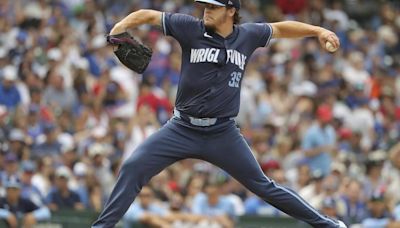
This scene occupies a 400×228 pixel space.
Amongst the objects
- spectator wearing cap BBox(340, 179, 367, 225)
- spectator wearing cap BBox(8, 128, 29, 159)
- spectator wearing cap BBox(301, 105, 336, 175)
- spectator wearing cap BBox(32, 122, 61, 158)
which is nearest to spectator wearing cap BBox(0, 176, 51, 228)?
spectator wearing cap BBox(8, 128, 29, 159)

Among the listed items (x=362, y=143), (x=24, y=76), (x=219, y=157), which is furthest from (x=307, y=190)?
(x=219, y=157)

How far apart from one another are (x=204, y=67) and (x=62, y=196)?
241 inches

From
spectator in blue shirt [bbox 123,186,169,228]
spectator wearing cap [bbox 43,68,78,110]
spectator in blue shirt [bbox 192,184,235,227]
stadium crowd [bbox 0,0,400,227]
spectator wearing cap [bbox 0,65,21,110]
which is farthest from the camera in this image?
spectator wearing cap [bbox 43,68,78,110]

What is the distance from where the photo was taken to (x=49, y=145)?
15625mm

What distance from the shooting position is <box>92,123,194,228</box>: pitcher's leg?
9055 mm

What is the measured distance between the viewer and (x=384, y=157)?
16078 mm

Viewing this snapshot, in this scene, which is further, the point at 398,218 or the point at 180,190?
the point at 180,190

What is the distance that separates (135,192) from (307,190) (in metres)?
6.10

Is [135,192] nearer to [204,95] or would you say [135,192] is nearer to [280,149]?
[204,95]

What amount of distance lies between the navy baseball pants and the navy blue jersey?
0.17 meters

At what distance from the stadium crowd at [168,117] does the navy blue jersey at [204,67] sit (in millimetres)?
4656

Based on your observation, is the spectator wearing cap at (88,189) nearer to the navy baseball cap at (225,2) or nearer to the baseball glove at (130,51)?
the baseball glove at (130,51)

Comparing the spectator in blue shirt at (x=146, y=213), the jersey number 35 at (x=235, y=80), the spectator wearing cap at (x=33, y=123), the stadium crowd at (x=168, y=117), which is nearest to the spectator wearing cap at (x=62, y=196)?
the stadium crowd at (x=168, y=117)

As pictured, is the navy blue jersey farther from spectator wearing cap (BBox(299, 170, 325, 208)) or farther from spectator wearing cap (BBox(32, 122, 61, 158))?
spectator wearing cap (BBox(32, 122, 61, 158))
